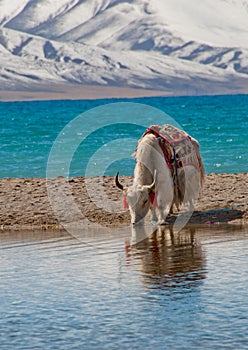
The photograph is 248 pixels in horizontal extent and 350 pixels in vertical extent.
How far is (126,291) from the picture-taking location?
284 inches

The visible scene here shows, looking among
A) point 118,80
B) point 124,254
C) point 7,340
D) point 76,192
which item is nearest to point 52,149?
point 76,192

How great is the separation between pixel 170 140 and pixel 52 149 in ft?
51.3

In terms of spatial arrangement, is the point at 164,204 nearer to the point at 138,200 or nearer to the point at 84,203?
the point at 138,200

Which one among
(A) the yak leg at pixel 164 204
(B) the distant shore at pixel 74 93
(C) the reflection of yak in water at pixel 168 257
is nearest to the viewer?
(C) the reflection of yak in water at pixel 168 257

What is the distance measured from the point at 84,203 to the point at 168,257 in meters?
3.62

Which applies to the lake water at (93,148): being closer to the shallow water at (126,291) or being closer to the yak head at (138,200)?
the yak head at (138,200)

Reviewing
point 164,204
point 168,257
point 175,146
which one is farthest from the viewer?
point 175,146

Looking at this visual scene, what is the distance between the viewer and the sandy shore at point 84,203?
11180 mm

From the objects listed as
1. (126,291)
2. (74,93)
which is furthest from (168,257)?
(74,93)

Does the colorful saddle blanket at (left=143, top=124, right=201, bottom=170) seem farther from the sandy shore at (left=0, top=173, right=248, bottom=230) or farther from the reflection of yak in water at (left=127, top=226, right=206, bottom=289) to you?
the reflection of yak in water at (left=127, top=226, right=206, bottom=289)

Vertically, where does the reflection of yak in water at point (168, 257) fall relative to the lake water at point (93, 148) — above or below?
below

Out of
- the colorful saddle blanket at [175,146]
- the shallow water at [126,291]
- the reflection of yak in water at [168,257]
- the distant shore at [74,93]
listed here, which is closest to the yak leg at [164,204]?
the reflection of yak in water at [168,257]

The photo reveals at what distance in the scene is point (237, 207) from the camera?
11.6 meters

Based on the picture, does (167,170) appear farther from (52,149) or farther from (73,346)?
(52,149)
